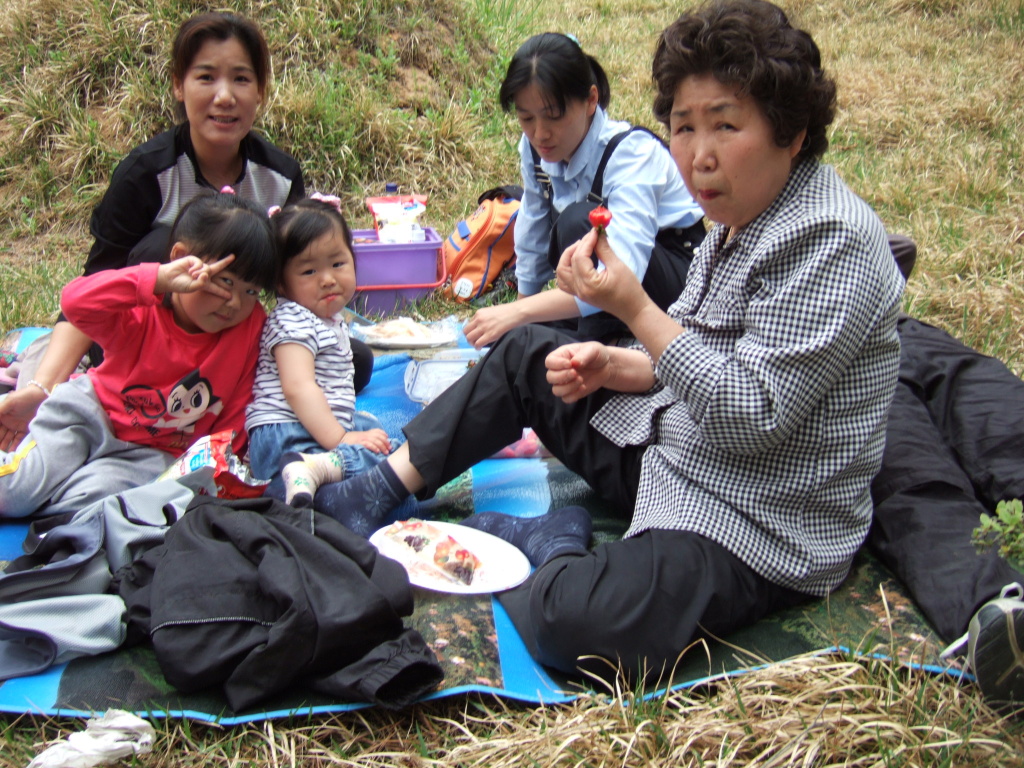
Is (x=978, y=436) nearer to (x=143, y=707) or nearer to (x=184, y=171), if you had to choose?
(x=143, y=707)

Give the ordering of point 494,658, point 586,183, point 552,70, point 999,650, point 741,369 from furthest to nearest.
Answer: point 586,183 → point 552,70 → point 494,658 → point 741,369 → point 999,650

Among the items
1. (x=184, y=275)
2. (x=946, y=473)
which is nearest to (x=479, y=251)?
(x=184, y=275)

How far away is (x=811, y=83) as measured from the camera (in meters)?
1.80

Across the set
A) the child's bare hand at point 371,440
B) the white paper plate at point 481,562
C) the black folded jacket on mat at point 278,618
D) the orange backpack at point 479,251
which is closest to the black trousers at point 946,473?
the white paper plate at point 481,562

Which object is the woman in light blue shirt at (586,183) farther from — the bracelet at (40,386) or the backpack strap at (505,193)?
the backpack strap at (505,193)

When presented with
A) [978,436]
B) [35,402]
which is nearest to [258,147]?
[35,402]

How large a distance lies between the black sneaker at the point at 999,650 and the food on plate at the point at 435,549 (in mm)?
1096

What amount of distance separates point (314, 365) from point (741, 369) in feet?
5.00

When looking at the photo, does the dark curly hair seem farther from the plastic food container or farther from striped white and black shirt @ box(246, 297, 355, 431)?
the plastic food container

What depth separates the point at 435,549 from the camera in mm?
2277

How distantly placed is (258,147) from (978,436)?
264 cm

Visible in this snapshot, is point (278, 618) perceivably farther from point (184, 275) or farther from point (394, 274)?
point (394, 274)

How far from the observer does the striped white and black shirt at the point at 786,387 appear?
1750 mm

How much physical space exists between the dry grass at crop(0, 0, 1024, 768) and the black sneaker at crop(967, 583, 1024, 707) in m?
0.06
